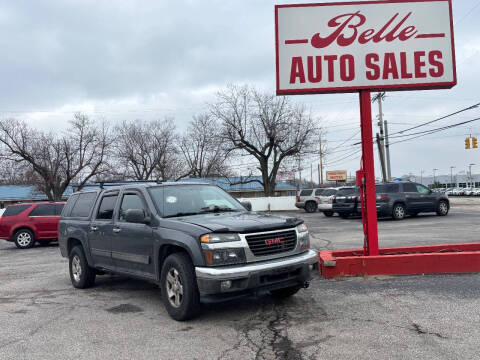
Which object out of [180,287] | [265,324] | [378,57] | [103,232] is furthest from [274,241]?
[378,57]

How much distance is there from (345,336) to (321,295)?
69.6 inches

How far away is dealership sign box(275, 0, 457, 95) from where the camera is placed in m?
8.05

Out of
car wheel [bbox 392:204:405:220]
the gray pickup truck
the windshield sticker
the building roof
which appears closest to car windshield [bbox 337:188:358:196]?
car wheel [bbox 392:204:405:220]

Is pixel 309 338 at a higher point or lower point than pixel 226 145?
lower

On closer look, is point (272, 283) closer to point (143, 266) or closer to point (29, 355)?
point (143, 266)

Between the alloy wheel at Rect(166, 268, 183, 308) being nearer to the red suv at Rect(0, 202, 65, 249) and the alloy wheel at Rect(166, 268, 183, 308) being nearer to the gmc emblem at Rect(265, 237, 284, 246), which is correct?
the gmc emblem at Rect(265, 237, 284, 246)

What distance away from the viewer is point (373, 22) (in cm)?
808

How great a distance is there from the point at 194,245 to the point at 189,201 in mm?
1333

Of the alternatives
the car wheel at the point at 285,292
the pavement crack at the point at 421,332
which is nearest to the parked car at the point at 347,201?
the car wheel at the point at 285,292

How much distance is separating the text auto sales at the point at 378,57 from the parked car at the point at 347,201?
13.2 metres

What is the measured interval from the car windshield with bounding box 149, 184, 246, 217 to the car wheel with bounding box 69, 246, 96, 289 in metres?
2.30

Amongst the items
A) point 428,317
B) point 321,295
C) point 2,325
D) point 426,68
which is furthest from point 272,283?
point 426,68

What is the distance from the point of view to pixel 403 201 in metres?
19.7

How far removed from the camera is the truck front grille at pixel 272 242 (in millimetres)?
5199
